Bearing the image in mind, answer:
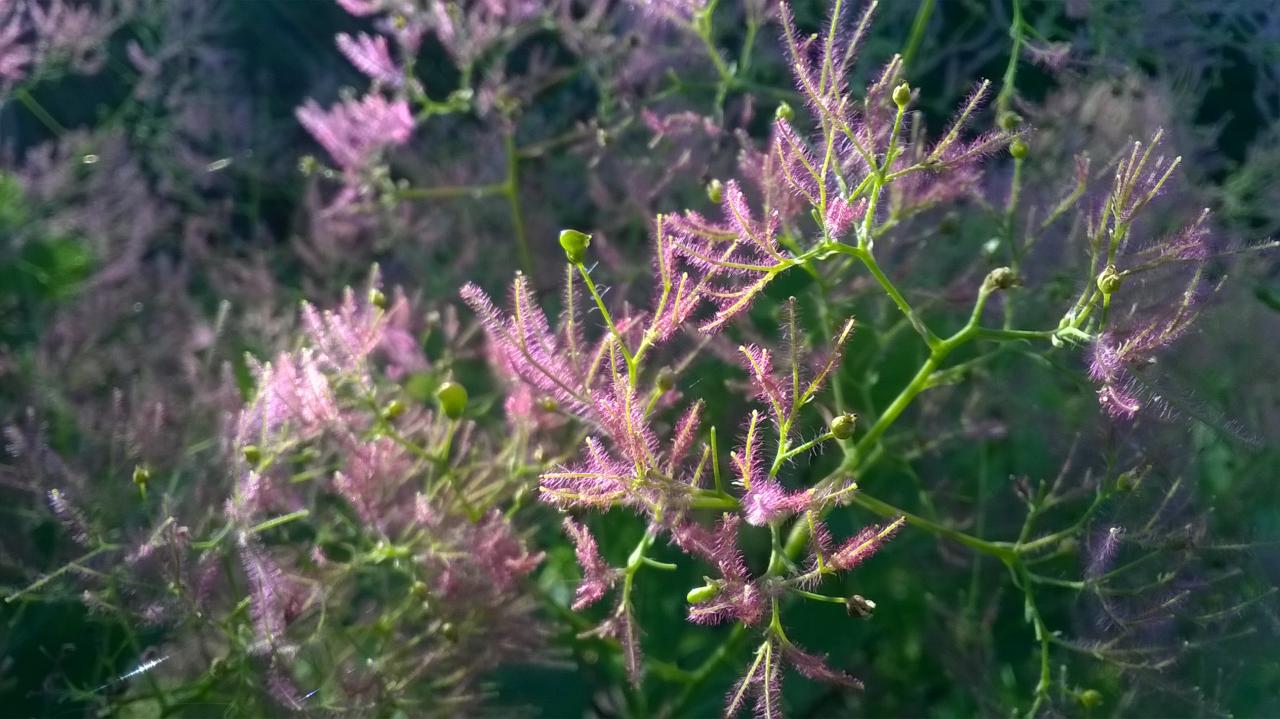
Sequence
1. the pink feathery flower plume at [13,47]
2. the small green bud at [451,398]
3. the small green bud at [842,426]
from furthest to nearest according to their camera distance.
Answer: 1. the pink feathery flower plume at [13,47]
2. the small green bud at [451,398]
3. the small green bud at [842,426]

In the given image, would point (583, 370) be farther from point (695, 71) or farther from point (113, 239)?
point (113, 239)

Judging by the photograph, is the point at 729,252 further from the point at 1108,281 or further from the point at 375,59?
the point at 375,59

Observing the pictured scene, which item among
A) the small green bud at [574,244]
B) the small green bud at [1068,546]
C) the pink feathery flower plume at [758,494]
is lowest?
the small green bud at [1068,546]

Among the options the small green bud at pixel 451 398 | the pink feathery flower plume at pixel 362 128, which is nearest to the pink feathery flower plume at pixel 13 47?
the pink feathery flower plume at pixel 362 128

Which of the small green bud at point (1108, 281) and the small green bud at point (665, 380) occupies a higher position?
the small green bud at point (1108, 281)

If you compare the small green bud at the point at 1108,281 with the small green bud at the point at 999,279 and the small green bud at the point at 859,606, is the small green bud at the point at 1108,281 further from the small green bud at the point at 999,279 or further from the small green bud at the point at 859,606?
the small green bud at the point at 859,606

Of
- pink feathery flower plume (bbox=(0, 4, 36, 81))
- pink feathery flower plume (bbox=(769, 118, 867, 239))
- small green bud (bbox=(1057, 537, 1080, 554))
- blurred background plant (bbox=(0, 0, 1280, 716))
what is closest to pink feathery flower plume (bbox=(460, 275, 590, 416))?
blurred background plant (bbox=(0, 0, 1280, 716))

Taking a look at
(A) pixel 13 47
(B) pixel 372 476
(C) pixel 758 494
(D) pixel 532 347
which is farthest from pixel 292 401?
(A) pixel 13 47
